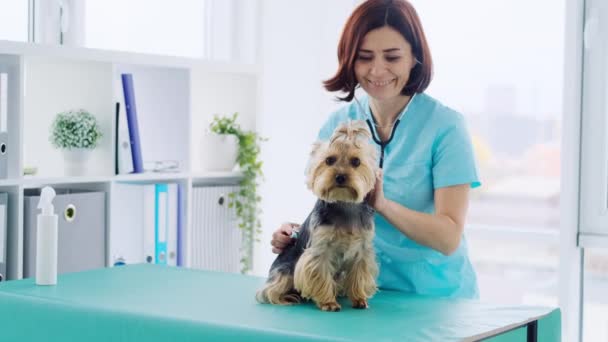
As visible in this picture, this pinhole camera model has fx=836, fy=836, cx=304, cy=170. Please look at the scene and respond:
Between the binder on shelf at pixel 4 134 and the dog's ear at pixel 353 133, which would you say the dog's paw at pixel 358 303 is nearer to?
the dog's ear at pixel 353 133

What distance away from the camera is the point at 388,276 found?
2037mm

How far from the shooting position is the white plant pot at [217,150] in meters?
3.25

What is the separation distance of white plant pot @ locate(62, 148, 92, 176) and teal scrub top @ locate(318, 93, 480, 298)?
1.19 m

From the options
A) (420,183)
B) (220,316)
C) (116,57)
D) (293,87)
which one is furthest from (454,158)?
(293,87)

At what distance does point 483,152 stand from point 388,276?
2895mm

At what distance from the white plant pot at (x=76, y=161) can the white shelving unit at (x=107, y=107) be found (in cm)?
4

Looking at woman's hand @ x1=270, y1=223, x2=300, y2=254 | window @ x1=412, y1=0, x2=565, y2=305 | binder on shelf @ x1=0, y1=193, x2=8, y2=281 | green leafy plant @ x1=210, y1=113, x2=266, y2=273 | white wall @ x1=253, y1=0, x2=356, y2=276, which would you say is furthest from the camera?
white wall @ x1=253, y1=0, x2=356, y2=276

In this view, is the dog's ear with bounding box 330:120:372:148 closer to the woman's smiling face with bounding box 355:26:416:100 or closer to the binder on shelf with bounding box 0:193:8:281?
the woman's smiling face with bounding box 355:26:416:100

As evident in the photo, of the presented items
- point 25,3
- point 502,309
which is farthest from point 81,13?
point 502,309

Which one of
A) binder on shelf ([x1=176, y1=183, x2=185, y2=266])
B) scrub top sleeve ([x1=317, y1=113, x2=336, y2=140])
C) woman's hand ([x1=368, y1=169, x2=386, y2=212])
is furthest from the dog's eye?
binder on shelf ([x1=176, y1=183, x2=185, y2=266])

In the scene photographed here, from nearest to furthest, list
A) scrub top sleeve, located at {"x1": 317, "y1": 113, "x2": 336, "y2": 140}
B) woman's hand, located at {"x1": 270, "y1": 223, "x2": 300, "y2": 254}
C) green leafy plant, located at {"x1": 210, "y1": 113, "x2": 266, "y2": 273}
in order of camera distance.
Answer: woman's hand, located at {"x1": 270, "y1": 223, "x2": 300, "y2": 254}
scrub top sleeve, located at {"x1": 317, "y1": 113, "x2": 336, "y2": 140}
green leafy plant, located at {"x1": 210, "y1": 113, "x2": 266, "y2": 273}

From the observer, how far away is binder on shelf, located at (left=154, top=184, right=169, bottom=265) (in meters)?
2.97

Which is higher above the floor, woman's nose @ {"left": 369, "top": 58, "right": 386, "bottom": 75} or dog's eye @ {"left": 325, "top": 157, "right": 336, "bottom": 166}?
woman's nose @ {"left": 369, "top": 58, "right": 386, "bottom": 75}

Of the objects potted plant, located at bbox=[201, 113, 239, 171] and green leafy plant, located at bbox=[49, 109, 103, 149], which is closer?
green leafy plant, located at bbox=[49, 109, 103, 149]
